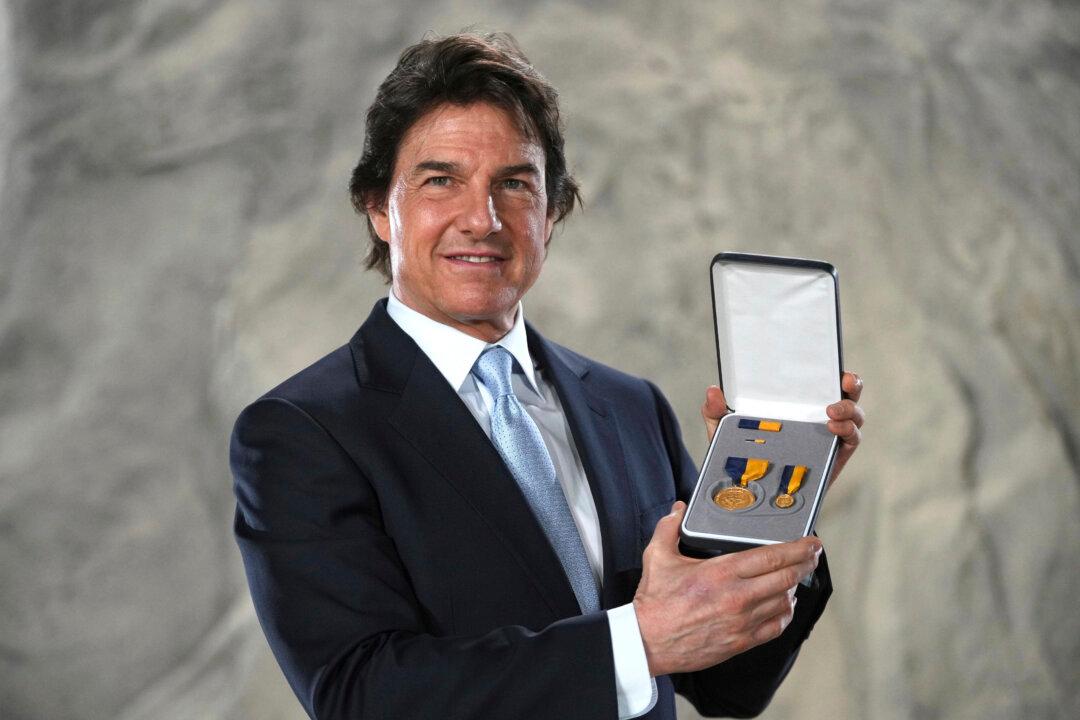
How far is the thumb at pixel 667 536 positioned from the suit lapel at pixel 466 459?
15cm

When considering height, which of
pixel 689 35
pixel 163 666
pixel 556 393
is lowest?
pixel 163 666

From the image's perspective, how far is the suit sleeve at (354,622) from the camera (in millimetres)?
1245

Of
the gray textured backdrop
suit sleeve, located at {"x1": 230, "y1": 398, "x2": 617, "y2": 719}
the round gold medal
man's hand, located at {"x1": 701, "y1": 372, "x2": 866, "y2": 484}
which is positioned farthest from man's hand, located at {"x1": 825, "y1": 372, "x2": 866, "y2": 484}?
the gray textured backdrop

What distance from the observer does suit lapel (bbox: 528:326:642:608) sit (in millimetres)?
1482

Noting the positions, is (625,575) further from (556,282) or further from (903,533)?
(903,533)

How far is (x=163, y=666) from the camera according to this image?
255cm

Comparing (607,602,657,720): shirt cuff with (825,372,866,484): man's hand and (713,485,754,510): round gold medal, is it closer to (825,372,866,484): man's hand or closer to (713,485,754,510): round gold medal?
(713,485,754,510): round gold medal

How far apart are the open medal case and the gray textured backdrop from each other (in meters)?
1.30

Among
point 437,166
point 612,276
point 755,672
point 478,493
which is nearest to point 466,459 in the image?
point 478,493

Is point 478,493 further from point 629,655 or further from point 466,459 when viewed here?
point 629,655

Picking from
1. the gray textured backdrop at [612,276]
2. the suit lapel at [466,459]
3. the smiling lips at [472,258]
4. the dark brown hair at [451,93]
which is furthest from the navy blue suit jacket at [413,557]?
the gray textured backdrop at [612,276]

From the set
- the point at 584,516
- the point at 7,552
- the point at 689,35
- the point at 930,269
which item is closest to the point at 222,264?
the point at 7,552

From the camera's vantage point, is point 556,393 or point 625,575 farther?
point 556,393

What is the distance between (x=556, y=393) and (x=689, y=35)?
5.12 feet
